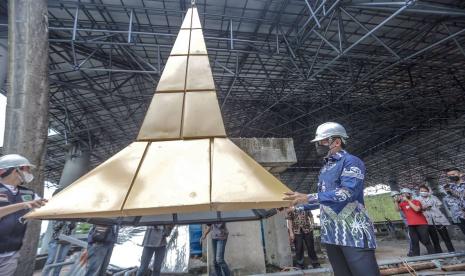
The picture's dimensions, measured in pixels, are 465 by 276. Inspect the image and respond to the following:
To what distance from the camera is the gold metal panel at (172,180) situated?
1747 millimetres

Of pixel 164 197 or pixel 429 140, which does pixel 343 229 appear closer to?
pixel 164 197

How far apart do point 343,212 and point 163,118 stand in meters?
1.83

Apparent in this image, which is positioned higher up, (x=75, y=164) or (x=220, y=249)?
(x=75, y=164)

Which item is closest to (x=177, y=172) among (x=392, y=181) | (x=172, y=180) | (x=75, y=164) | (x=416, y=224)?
(x=172, y=180)

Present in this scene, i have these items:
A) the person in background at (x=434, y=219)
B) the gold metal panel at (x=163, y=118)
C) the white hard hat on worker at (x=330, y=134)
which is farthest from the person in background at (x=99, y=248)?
the person in background at (x=434, y=219)

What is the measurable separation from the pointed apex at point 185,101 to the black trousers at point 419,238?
6.68m

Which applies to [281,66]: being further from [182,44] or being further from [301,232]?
[182,44]

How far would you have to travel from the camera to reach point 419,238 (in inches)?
276

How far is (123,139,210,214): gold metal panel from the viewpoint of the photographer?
1.75 m

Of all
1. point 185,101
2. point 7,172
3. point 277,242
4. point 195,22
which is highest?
point 195,22

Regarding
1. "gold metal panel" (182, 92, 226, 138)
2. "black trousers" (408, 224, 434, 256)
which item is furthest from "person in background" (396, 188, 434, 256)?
"gold metal panel" (182, 92, 226, 138)

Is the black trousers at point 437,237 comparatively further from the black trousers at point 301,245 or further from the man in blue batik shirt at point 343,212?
the man in blue batik shirt at point 343,212

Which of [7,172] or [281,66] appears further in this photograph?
[281,66]

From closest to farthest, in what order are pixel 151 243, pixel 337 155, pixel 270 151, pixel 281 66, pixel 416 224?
pixel 337 155, pixel 151 243, pixel 270 151, pixel 416 224, pixel 281 66
